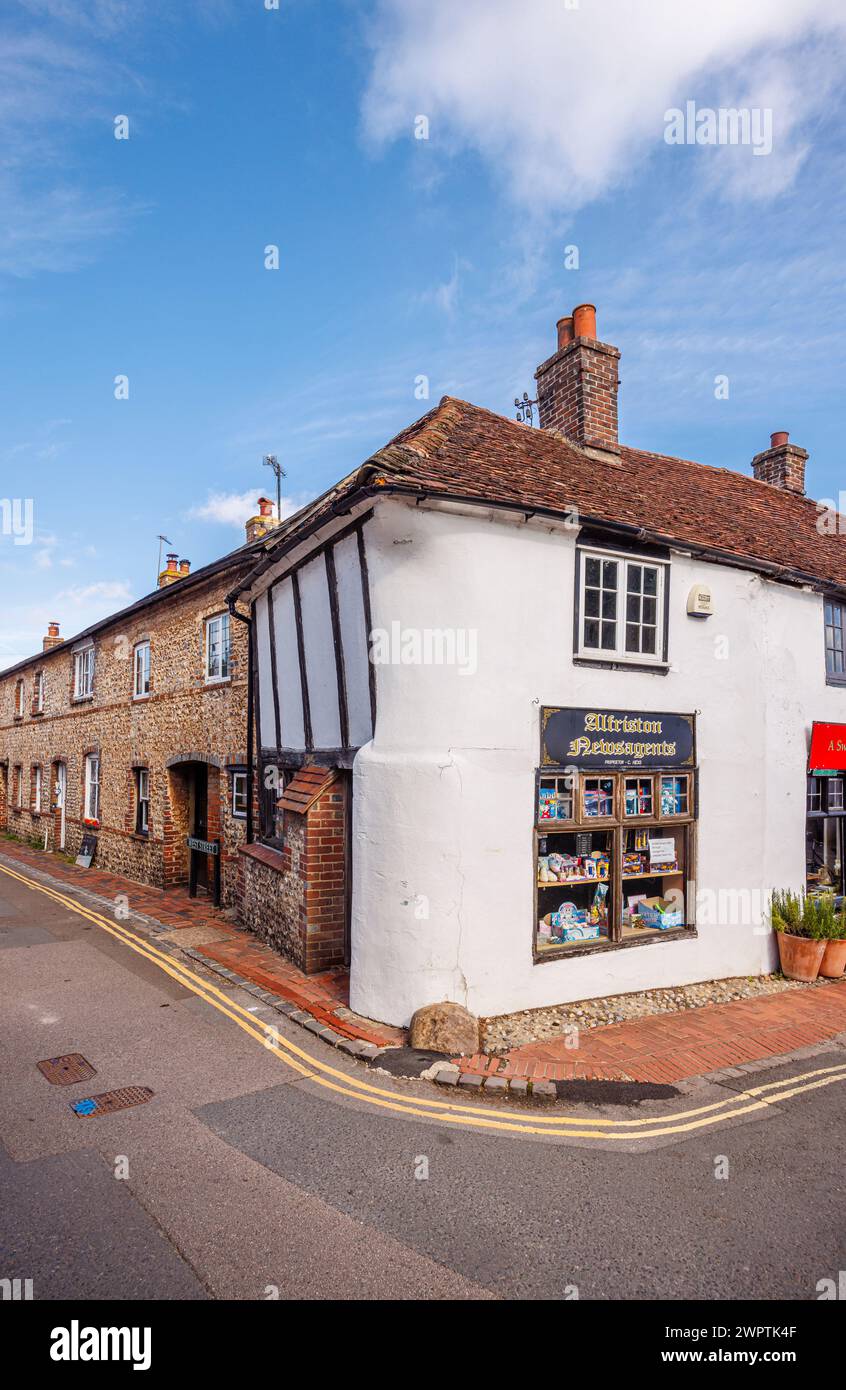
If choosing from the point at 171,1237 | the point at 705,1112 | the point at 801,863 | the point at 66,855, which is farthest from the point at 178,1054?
the point at 66,855

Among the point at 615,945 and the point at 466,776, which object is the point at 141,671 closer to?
the point at 466,776

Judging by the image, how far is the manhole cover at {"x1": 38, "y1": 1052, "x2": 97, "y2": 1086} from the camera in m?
6.03

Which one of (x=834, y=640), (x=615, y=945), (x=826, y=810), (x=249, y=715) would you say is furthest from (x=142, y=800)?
(x=834, y=640)

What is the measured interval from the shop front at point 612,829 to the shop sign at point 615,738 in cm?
1

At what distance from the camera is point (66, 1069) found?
6238mm

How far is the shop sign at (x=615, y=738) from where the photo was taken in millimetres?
7799

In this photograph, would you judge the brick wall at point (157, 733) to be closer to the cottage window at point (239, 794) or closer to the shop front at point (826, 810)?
the cottage window at point (239, 794)

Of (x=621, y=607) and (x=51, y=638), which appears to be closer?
(x=621, y=607)

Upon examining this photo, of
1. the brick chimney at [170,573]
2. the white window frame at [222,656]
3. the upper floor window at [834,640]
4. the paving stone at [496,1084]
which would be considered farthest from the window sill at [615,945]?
the brick chimney at [170,573]

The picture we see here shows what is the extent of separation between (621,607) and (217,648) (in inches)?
339
